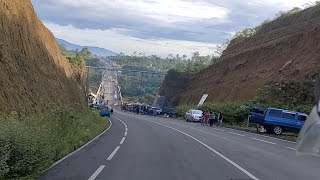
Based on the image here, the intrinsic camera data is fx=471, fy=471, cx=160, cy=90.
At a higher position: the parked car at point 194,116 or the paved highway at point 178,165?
the paved highway at point 178,165

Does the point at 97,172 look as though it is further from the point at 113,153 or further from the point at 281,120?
the point at 281,120

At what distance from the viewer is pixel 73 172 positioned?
1116 centimetres

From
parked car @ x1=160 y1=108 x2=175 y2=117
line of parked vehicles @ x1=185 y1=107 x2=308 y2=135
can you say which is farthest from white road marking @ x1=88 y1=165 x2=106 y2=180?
parked car @ x1=160 y1=108 x2=175 y2=117

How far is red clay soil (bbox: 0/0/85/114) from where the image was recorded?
830 inches

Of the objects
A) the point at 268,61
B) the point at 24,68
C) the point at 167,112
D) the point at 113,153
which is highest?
the point at 268,61

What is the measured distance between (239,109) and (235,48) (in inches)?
1385

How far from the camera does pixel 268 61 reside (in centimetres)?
6066

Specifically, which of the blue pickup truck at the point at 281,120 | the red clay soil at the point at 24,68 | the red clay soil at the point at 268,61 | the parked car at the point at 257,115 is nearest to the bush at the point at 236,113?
the red clay soil at the point at 268,61

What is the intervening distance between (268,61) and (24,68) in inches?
1626

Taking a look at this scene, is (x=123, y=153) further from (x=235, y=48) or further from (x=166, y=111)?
(x=235, y=48)

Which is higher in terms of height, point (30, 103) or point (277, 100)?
point (277, 100)

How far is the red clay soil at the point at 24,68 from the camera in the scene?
21078 millimetres

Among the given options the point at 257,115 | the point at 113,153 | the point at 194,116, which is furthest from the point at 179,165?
the point at 194,116

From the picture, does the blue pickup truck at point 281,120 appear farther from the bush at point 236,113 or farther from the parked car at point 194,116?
the parked car at point 194,116
